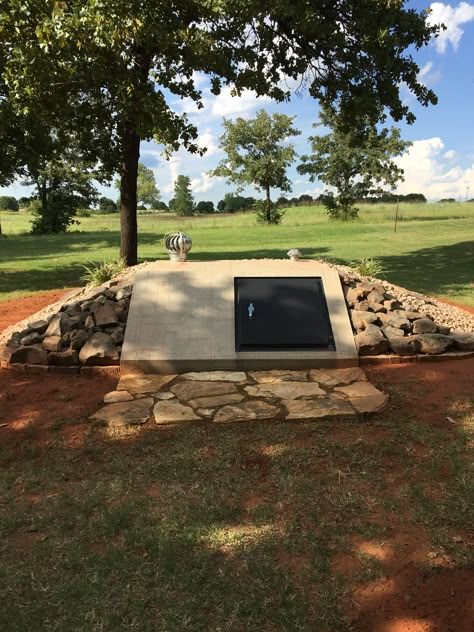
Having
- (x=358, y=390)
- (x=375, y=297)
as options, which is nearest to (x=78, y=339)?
(x=358, y=390)

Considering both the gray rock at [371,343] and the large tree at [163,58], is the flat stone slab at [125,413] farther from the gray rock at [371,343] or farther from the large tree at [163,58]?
the large tree at [163,58]

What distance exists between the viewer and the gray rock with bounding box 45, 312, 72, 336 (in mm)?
7016

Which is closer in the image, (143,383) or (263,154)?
(143,383)

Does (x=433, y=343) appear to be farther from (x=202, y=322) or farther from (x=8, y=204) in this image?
(x=8, y=204)

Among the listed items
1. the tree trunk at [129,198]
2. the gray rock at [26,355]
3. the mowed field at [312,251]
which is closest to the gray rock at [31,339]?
the gray rock at [26,355]

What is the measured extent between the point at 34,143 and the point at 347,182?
36.9 meters

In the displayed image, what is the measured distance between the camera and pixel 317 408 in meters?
5.19

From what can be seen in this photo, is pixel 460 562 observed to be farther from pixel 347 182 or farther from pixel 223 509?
pixel 347 182

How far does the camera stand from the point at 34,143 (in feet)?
46.8

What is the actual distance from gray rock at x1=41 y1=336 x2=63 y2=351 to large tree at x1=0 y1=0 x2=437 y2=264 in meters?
6.24

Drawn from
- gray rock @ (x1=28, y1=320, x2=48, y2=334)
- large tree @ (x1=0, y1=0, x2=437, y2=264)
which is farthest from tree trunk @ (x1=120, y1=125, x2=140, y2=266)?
gray rock @ (x1=28, y1=320, x2=48, y2=334)

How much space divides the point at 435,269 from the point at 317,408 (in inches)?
530

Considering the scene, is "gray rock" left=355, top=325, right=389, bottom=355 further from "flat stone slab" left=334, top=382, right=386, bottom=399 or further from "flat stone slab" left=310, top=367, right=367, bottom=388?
"flat stone slab" left=334, top=382, right=386, bottom=399

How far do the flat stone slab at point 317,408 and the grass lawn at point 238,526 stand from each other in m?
0.14
